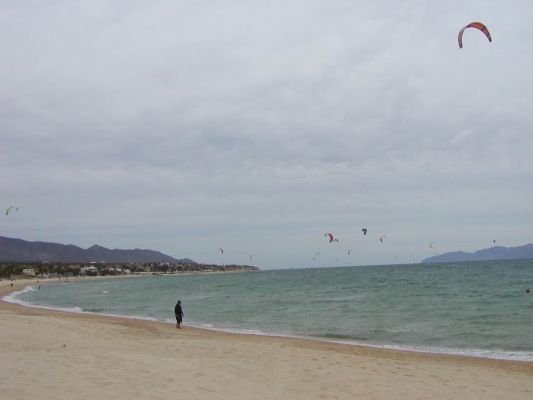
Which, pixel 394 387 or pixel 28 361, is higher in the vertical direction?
pixel 28 361

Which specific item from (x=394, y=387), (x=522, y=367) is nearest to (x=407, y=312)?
(x=522, y=367)

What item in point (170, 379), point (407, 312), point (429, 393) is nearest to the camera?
point (170, 379)

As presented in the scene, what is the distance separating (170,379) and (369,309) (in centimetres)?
2224

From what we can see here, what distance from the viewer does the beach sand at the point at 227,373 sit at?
749 cm

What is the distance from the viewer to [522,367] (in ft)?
41.4

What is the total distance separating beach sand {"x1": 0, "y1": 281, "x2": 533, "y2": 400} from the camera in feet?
24.6

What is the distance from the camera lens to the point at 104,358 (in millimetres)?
9789

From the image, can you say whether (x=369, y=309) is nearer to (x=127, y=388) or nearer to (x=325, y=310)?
(x=325, y=310)

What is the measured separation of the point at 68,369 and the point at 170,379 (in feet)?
5.41

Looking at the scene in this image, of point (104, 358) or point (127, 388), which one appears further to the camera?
point (104, 358)

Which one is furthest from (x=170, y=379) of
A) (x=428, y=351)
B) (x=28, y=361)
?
(x=428, y=351)

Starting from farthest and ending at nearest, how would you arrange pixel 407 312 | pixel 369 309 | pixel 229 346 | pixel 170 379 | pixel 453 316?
pixel 369 309 < pixel 407 312 < pixel 453 316 < pixel 229 346 < pixel 170 379

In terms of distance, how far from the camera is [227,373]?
31.0 ft

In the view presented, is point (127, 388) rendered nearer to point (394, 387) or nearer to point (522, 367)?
point (394, 387)
